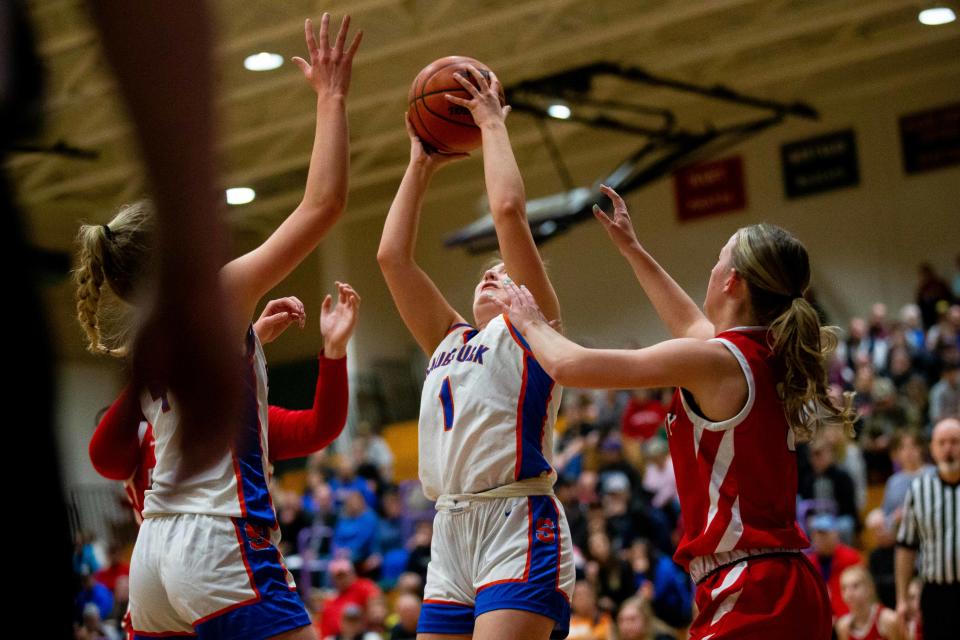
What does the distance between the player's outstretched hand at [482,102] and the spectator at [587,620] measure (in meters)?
6.09

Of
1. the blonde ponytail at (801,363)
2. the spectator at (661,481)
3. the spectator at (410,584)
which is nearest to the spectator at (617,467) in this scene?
the spectator at (661,481)

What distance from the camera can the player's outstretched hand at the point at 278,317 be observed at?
12.6 feet

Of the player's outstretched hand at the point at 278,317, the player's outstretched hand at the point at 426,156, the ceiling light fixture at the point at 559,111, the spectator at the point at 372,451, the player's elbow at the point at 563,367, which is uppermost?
the ceiling light fixture at the point at 559,111

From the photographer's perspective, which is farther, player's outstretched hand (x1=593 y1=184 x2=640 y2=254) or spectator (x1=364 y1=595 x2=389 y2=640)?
spectator (x1=364 y1=595 x2=389 y2=640)

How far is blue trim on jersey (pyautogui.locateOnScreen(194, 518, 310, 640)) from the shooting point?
9.72 feet

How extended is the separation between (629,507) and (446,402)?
8.12 m

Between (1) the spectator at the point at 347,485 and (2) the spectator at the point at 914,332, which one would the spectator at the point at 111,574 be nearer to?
(1) the spectator at the point at 347,485

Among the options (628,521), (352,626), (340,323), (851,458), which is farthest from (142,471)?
(851,458)

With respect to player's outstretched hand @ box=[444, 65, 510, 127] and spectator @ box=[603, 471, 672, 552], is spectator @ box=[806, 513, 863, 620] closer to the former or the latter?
spectator @ box=[603, 471, 672, 552]

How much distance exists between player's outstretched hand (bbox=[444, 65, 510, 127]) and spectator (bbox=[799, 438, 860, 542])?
844cm

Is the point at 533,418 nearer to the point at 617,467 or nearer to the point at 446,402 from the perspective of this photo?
the point at 446,402

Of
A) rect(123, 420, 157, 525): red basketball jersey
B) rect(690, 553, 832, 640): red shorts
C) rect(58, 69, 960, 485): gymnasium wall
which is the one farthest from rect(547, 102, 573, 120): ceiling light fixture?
rect(690, 553, 832, 640): red shorts

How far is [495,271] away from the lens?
12.6 feet

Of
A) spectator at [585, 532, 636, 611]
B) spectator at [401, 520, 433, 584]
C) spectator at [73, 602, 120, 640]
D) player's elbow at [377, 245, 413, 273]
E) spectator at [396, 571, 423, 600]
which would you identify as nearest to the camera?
player's elbow at [377, 245, 413, 273]
